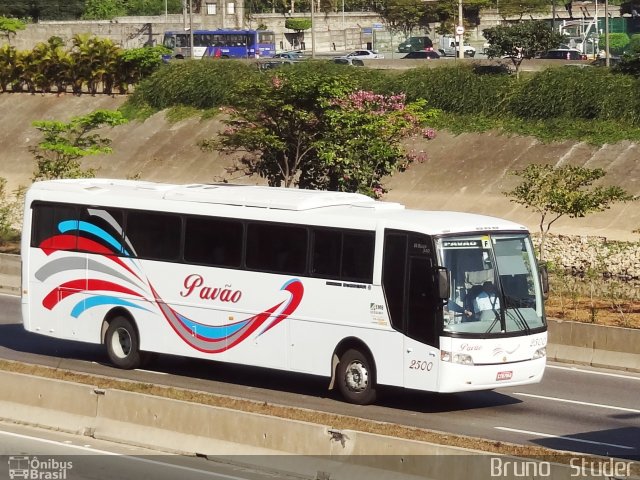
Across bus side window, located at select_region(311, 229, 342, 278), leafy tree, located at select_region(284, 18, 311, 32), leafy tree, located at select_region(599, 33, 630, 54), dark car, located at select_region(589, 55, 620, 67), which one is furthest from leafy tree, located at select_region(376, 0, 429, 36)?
bus side window, located at select_region(311, 229, 342, 278)

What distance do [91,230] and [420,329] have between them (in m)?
7.31

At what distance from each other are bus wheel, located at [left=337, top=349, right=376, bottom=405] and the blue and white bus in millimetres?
69038

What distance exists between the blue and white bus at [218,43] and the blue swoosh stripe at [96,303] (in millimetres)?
64948

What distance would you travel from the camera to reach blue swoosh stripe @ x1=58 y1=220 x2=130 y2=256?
22223 mm

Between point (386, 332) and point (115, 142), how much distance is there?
44.1 m

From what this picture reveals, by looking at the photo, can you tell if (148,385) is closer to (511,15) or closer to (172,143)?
(172,143)

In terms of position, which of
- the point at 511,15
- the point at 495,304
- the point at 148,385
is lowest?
the point at 148,385

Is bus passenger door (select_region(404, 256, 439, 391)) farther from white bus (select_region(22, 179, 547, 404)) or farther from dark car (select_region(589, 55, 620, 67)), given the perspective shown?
dark car (select_region(589, 55, 620, 67))

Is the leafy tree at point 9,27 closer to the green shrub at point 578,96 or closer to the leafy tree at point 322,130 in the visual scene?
the green shrub at point 578,96

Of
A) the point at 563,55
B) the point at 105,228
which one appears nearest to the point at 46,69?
the point at 563,55

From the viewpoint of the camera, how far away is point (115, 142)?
60.9 metres

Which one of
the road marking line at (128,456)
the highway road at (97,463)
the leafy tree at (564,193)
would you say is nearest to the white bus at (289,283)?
the highway road at (97,463)

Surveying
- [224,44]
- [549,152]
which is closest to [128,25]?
[224,44]

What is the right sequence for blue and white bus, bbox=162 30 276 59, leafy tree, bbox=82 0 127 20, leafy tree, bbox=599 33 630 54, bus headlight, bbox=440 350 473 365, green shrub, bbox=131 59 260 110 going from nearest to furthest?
bus headlight, bbox=440 350 473 365, green shrub, bbox=131 59 260 110, leafy tree, bbox=599 33 630 54, blue and white bus, bbox=162 30 276 59, leafy tree, bbox=82 0 127 20
